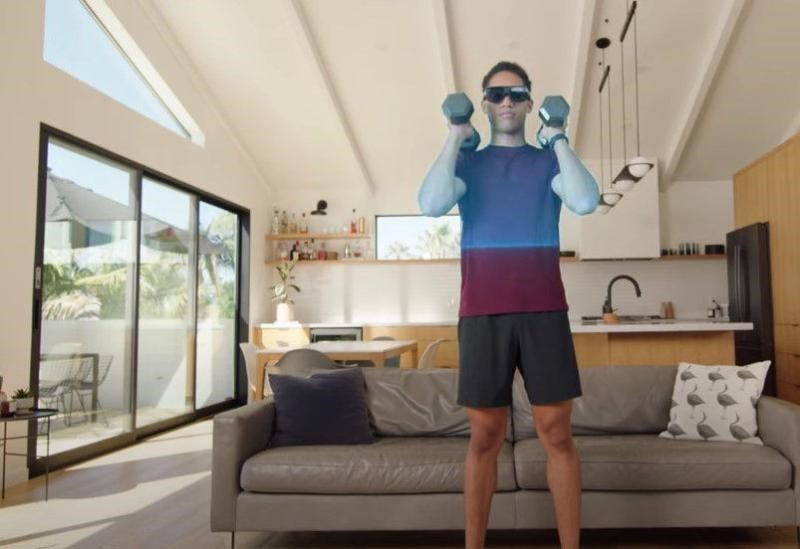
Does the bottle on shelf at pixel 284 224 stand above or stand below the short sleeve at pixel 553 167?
above

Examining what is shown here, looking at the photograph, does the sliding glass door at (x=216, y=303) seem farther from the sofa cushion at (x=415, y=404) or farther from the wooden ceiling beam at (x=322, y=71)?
the sofa cushion at (x=415, y=404)

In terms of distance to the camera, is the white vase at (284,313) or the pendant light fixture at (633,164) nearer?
the pendant light fixture at (633,164)

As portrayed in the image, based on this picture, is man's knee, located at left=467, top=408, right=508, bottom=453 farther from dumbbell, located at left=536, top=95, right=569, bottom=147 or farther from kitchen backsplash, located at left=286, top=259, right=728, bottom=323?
kitchen backsplash, located at left=286, top=259, right=728, bottom=323

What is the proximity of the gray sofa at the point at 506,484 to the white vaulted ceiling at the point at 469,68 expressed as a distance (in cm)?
384

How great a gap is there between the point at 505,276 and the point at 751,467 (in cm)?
136

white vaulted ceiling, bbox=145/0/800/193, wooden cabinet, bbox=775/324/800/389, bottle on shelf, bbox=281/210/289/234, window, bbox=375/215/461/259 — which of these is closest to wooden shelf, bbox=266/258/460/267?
window, bbox=375/215/461/259

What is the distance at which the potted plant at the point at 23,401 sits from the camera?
3.18 m

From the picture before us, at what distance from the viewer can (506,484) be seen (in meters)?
2.32

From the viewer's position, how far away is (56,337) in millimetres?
4020

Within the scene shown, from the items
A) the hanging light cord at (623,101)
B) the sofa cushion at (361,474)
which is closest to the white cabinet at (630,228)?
the hanging light cord at (623,101)

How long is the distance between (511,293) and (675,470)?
117cm

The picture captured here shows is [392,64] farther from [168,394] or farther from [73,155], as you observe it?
[168,394]

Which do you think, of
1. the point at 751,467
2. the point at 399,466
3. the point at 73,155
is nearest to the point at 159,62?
the point at 73,155

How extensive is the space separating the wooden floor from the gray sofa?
0.17 m
